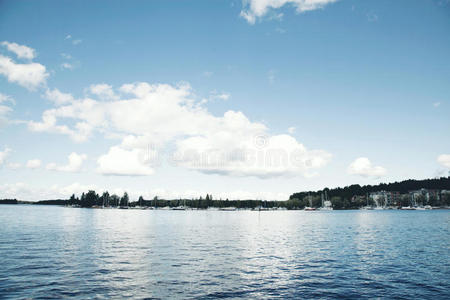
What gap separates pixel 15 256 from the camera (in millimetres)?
42062

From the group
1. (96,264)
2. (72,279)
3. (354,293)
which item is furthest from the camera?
(96,264)

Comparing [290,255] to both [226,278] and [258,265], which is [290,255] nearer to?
[258,265]

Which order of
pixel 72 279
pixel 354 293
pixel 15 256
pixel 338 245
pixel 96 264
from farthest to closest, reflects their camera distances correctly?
pixel 338 245 → pixel 15 256 → pixel 96 264 → pixel 72 279 → pixel 354 293

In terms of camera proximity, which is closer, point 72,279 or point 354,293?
point 354,293

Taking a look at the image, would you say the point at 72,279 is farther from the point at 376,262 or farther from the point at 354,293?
the point at 376,262

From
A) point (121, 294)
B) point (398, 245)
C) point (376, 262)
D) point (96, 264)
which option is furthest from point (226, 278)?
point (398, 245)

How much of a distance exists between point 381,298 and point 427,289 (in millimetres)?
6905

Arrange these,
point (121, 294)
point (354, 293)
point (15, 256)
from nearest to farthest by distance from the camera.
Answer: point (121, 294), point (354, 293), point (15, 256)

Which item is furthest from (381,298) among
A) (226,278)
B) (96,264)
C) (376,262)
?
(96,264)

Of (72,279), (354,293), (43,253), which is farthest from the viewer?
(43,253)

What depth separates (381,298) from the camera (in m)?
26.5

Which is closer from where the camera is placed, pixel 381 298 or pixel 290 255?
pixel 381 298

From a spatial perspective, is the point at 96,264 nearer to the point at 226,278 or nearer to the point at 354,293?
the point at 226,278

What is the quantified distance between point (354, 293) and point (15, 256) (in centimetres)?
4400
